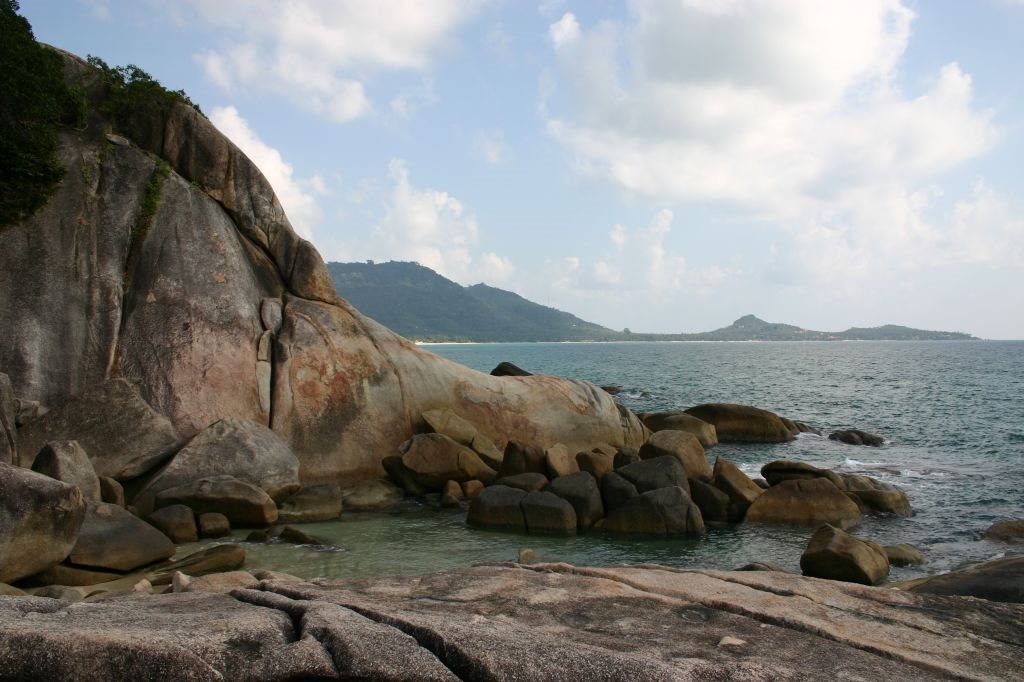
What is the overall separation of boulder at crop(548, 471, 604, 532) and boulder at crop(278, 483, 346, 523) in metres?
5.23

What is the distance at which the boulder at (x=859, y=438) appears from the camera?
33.6 meters

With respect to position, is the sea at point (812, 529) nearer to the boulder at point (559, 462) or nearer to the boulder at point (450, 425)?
the boulder at point (450, 425)

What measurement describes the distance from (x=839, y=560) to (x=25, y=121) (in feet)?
68.5

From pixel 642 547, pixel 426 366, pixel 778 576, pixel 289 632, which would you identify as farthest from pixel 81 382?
pixel 778 576

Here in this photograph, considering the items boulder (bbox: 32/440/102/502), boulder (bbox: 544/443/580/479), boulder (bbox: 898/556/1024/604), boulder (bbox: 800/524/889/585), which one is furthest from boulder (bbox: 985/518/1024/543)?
boulder (bbox: 32/440/102/502)

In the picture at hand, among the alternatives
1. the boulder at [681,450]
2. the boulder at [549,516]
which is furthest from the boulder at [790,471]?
the boulder at [549,516]

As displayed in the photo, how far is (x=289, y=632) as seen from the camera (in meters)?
5.39

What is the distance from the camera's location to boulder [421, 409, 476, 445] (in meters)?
21.7

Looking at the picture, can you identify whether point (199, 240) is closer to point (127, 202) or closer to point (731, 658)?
point (127, 202)

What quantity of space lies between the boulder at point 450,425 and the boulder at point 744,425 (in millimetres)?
16075

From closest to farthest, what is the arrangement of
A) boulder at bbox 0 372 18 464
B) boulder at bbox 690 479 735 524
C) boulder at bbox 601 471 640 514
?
boulder at bbox 0 372 18 464 → boulder at bbox 601 471 640 514 → boulder at bbox 690 479 735 524

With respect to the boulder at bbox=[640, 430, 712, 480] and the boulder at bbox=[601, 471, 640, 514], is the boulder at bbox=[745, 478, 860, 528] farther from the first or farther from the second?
the boulder at bbox=[601, 471, 640, 514]

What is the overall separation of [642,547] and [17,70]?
18909 mm

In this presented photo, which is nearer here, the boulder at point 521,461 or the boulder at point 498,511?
the boulder at point 498,511
